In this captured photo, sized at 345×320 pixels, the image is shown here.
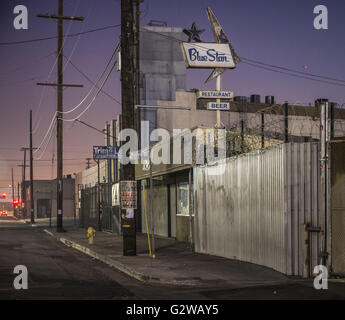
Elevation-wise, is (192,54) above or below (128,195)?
above

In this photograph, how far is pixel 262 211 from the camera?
1460cm

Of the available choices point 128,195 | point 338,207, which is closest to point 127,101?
point 128,195

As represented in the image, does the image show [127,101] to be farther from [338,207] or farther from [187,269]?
[338,207]

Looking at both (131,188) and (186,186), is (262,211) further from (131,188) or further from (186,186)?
(186,186)

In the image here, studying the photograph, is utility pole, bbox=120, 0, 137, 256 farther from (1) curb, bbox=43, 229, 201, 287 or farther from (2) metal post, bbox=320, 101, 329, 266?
(2) metal post, bbox=320, 101, 329, 266

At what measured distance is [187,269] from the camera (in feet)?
48.2

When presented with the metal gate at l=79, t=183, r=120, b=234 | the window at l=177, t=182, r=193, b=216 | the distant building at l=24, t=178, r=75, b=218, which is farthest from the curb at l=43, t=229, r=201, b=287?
the distant building at l=24, t=178, r=75, b=218

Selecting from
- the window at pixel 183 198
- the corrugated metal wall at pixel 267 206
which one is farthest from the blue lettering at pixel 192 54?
the corrugated metal wall at pixel 267 206

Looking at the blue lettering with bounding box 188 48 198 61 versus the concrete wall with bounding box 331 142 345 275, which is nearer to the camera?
the concrete wall with bounding box 331 142 345 275

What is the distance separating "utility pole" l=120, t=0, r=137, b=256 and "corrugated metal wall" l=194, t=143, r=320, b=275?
263 centimetres

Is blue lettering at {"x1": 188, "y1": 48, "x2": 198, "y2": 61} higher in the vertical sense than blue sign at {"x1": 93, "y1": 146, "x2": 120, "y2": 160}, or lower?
higher

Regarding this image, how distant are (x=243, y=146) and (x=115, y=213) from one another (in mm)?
16105

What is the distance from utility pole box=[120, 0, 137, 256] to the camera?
18203mm

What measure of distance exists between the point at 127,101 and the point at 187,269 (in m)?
6.24
